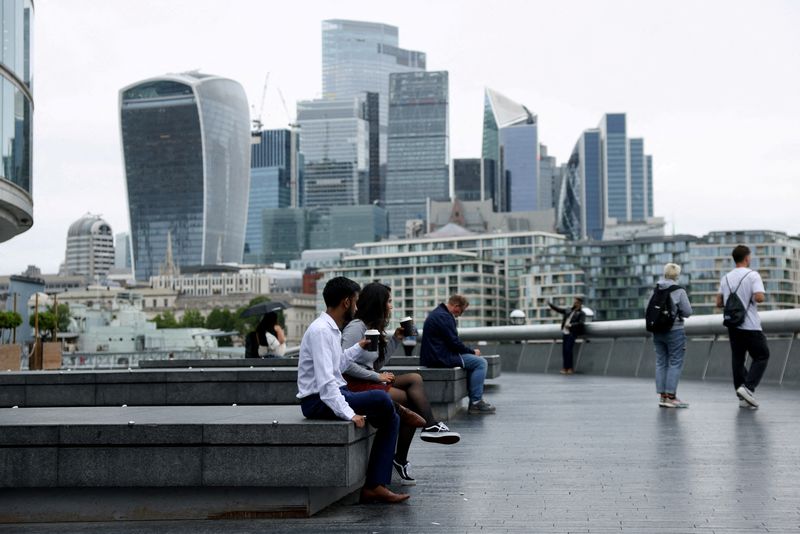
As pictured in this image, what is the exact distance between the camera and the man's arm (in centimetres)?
715

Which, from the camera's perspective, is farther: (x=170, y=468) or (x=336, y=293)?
(x=336, y=293)

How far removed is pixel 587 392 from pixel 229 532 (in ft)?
43.0

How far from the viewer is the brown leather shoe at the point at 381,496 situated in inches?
292

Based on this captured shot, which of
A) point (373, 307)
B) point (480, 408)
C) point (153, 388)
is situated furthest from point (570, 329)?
point (373, 307)

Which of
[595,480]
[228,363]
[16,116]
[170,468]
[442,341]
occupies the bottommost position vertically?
[228,363]

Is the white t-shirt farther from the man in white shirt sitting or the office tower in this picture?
the office tower

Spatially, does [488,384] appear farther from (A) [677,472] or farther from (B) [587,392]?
(A) [677,472]

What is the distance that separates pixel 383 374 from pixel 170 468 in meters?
2.29

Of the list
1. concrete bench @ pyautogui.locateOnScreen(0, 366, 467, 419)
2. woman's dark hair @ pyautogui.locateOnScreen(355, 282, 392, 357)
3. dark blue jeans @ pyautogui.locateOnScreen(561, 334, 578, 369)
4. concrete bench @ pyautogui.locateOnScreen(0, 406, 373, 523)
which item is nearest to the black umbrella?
dark blue jeans @ pyautogui.locateOnScreen(561, 334, 578, 369)

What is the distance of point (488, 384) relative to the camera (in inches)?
889

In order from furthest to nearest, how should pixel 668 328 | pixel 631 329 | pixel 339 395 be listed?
pixel 631 329
pixel 668 328
pixel 339 395

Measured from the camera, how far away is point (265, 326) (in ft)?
65.8

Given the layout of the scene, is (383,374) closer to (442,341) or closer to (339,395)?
(339,395)

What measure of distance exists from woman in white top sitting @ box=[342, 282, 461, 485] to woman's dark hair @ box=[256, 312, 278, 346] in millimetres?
9866
